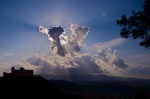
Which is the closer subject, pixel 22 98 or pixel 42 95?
pixel 22 98

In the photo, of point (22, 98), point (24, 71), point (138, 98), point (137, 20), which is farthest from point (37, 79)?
point (137, 20)

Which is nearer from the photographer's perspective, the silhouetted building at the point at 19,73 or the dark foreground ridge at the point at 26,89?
the dark foreground ridge at the point at 26,89

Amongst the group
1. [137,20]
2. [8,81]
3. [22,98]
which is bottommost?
[22,98]

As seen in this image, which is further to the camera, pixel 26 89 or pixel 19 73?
pixel 19 73

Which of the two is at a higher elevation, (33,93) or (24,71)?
(24,71)

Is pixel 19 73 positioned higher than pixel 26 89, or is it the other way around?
pixel 19 73

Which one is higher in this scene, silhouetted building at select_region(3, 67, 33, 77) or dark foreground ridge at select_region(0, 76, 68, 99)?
silhouetted building at select_region(3, 67, 33, 77)

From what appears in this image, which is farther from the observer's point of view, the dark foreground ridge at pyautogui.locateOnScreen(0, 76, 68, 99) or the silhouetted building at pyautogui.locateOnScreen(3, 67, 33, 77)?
the silhouetted building at pyautogui.locateOnScreen(3, 67, 33, 77)

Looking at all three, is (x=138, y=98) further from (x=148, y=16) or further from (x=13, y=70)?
(x=13, y=70)

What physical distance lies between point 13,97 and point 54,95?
2931 cm

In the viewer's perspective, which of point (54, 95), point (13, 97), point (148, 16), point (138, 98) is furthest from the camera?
point (54, 95)

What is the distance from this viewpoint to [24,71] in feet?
401

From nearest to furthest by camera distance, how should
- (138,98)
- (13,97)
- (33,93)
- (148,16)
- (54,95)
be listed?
1. (148,16)
2. (138,98)
3. (13,97)
4. (33,93)
5. (54,95)

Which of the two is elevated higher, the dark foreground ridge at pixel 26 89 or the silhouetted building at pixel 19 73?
the silhouetted building at pixel 19 73
